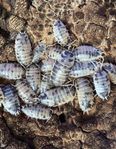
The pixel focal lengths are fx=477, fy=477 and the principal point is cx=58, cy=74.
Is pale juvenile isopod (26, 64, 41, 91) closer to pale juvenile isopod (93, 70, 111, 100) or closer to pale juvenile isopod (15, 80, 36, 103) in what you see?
pale juvenile isopod (15, 80, 36, 103)

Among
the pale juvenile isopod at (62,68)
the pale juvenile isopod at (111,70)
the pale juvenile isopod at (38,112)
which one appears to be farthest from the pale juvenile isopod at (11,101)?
the pale juvenile isopod at (111,70)

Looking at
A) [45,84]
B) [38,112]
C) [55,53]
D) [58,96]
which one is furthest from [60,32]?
[38,112]

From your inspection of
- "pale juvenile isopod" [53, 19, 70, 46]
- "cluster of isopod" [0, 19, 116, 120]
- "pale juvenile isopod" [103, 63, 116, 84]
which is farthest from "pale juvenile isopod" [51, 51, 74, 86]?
"pale juvenile isopod" [103, 63, 116, 84]

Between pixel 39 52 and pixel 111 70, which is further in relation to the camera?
pixel 39 52

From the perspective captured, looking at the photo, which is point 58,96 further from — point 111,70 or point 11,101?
point 111,70

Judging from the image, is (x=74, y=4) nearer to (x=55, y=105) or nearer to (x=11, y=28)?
(x=11, y=28)

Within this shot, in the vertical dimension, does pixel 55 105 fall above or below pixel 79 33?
below

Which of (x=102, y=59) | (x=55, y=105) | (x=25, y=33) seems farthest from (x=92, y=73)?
(x=25, y=33)
